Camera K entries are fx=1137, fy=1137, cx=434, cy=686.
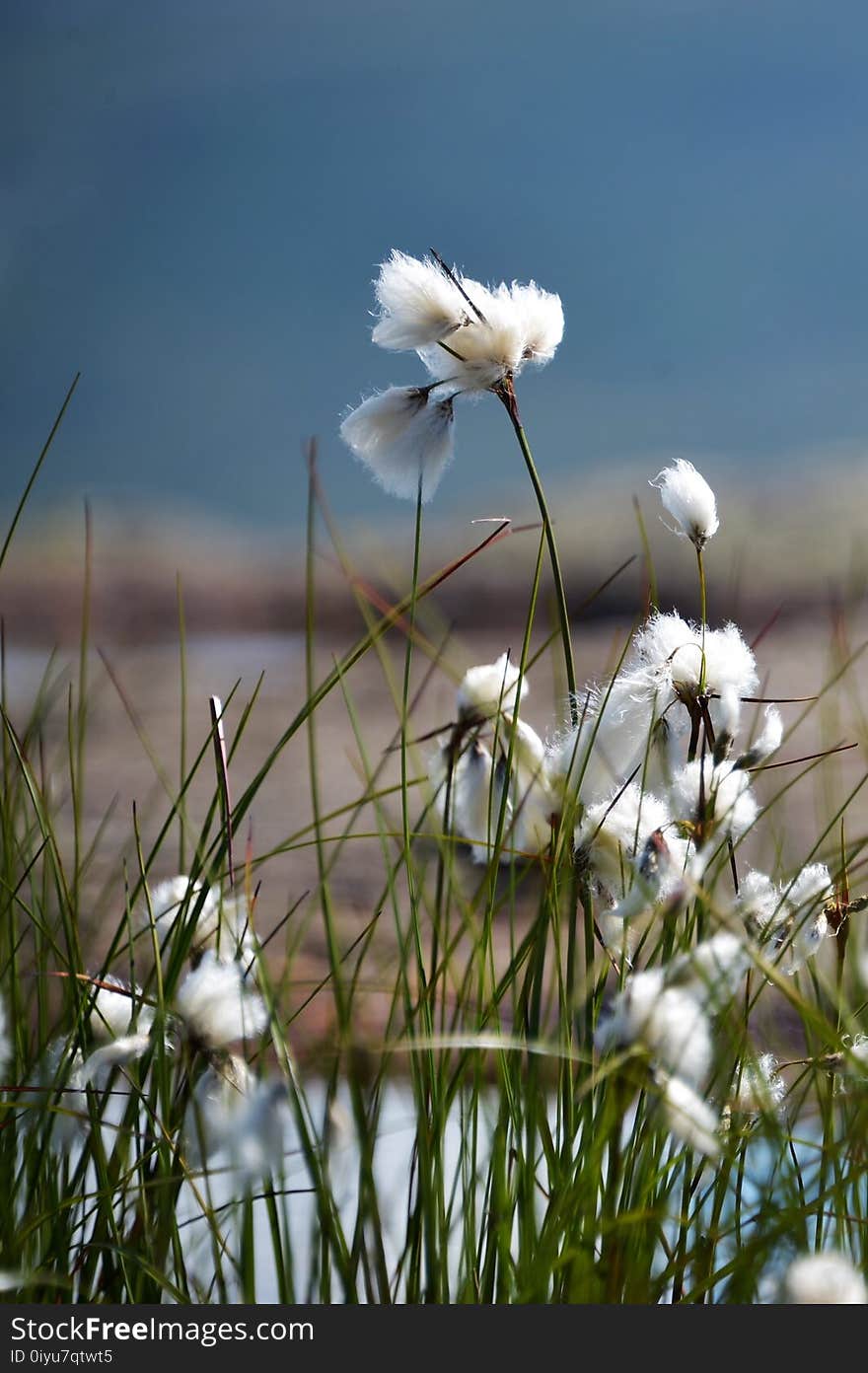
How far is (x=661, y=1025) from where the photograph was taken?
0.30 metres

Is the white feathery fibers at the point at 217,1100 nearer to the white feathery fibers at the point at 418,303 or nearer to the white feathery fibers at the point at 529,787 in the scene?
the white feathery fibers at the point at 529,787

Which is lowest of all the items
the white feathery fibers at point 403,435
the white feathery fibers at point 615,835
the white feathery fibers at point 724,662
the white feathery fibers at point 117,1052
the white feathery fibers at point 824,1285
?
the white feathery fibers at point 824,1285

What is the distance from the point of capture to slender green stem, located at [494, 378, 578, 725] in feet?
1.52

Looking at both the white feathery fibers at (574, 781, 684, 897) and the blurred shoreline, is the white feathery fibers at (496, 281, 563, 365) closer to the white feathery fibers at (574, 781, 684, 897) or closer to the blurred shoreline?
the white feathery fibers at (574, 781, 684, 897)

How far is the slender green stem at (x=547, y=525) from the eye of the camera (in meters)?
0.46

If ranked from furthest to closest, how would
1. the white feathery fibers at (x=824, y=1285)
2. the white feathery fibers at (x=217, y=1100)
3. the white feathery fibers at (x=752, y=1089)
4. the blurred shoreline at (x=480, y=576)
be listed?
the blurred shoreline at (x=480, y=576), the white feathery fibers at (x=752, y=1089), the white feathery fibers at (x=217, y=1100), the white feathery fibers at (x=824, y=1285)

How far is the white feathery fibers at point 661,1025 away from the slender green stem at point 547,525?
18cm

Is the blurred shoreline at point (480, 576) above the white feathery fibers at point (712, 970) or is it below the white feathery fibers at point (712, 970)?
above

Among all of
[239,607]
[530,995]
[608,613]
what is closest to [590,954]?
[530,995]

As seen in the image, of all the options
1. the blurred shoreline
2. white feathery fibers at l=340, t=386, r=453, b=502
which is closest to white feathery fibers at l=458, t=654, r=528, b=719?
white feathery fibers at l=340, t=386, r=453, b=502

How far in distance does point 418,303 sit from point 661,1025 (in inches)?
14.6

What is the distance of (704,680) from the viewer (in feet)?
1.59

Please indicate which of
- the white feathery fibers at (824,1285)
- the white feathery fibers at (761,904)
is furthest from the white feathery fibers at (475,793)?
the white feathery fibers at (824,1285)

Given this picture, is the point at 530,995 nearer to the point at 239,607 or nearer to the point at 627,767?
the point at 627,767
